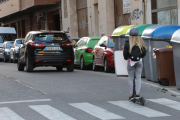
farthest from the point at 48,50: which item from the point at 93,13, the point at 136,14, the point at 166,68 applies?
the point at 93,13

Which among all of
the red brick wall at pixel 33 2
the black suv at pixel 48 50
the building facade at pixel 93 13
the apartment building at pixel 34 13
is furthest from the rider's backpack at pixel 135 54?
the red brick wall at pixel 33 2

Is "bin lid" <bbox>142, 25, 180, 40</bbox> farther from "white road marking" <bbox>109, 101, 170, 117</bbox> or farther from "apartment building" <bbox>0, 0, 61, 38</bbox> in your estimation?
"apartment building" <bbox>0, 0, 61, 38</bbox>

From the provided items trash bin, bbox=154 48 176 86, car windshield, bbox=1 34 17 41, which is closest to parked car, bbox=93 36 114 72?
trash bin, bbox=154 48 176 86

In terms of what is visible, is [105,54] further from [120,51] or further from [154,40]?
[154,40]

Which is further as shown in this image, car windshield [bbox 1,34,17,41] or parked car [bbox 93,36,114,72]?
car windshield [bbox 1,34,17,41]

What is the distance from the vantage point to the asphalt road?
7.86m

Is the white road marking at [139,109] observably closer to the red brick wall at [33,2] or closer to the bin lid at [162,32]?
the bin lid at [162,32]

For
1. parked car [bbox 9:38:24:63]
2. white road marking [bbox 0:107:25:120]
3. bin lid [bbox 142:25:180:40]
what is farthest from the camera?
parked car [bbox 9:38:24:63]

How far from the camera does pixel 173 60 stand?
39.2 ft

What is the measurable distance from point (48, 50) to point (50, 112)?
905 centimetres

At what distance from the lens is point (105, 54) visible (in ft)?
56.8

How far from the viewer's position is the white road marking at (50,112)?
769 cm

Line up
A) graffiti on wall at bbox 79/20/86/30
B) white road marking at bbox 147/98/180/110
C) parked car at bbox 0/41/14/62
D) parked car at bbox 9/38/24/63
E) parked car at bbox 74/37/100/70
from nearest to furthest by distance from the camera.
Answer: white road marking at bbox 147/98/180/110 → parked car at bbox 74/37/100/70 → parked car at bbox 9/38/24/63 → parked car at bbox 0/41/14/62 → graffiti on wall at bbox 79/20/86/30

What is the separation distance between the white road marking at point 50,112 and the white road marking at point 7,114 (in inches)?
19.1
